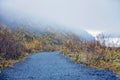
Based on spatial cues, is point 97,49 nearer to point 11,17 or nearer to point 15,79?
point 15,79

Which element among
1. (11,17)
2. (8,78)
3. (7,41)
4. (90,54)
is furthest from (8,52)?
(11,17)

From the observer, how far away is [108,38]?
47.1 metres

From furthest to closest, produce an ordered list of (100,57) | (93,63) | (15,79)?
(100,57) < (93,63) < (15,79)

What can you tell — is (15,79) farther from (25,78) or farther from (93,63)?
(93,63)

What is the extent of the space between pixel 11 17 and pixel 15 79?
17227cm

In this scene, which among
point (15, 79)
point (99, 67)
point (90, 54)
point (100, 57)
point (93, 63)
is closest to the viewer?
point (15, 79)

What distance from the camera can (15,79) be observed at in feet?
87.0

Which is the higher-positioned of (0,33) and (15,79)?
(0,33)

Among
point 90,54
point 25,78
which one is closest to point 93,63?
point 90,54

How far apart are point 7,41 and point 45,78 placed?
21498 millimetres

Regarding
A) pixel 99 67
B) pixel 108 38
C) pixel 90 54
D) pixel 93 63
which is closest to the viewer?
pixel 99 67

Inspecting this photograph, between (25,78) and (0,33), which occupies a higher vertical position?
(0,33)

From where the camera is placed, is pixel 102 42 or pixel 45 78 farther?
pixel 102 42

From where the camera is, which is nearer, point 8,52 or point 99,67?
point 99,67
